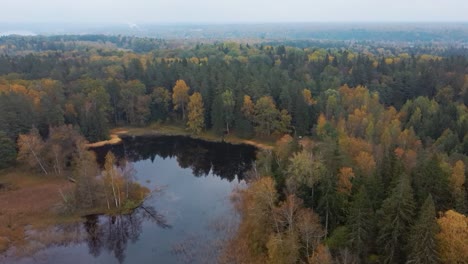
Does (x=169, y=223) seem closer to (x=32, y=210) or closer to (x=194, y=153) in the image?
(x=32, y=210)

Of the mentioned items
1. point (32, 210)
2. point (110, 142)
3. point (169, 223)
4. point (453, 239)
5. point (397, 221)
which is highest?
point (453, 239)

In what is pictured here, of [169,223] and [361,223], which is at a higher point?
[361,223]

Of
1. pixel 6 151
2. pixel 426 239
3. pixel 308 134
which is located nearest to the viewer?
pixel 426 239

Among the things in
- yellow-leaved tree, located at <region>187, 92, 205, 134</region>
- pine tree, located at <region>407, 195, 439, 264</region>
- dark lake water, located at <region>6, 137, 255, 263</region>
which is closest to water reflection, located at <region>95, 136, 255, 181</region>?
dark lake water, located at <region>6, 137, 255, 263</region>

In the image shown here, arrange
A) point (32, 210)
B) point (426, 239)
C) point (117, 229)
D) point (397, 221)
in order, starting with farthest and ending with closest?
point (32, 210) → point (117, 229) → point (397, 221) → point (426, 239)

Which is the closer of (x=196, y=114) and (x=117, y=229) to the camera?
(x=117, y=229)

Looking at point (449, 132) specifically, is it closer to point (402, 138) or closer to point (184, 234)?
point (402, 138)

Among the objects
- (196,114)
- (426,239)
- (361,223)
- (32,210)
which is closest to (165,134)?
(196,114)
